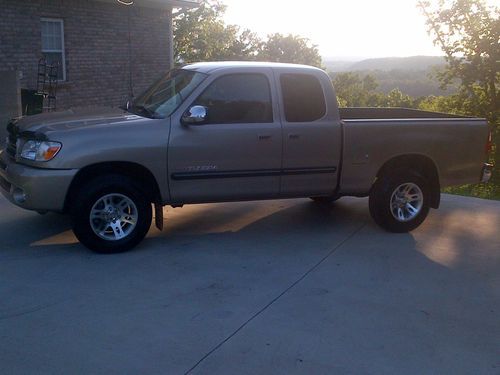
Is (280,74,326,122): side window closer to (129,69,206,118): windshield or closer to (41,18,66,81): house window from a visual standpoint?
(129,69,206,118): windshield

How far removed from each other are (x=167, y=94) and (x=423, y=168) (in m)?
3.13

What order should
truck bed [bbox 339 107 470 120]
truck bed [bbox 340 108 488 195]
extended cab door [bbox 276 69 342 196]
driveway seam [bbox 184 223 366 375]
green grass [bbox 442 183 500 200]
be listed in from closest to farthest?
1. driveway seam [bbox 184 223 366 375]
2. extended cab door [bbox 276 69 342 196]
3. truck bed [bbox 340 108 488 195]
4. truck bed [bbox 339 107 470 120]
5. green grass [bbox 442 183 500 200]

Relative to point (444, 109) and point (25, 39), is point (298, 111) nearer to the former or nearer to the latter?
point (444, 109)

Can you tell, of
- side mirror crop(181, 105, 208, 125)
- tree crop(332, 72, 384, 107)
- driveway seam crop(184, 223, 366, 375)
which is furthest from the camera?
tree crop(332, 72, 384, 107)

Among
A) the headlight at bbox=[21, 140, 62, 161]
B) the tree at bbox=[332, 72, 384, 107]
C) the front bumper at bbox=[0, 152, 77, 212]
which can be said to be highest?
→ the tree at bbox=[332, 72, 384, 107]

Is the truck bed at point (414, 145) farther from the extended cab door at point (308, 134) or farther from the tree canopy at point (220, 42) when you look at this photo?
the tree canopy at point (220, 42)

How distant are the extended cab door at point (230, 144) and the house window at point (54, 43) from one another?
33.0 feet

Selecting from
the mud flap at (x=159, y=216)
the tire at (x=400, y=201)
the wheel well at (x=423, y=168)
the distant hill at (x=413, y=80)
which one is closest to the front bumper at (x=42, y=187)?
the mud flap at (x=159, y=216)

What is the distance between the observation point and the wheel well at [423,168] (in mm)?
7789

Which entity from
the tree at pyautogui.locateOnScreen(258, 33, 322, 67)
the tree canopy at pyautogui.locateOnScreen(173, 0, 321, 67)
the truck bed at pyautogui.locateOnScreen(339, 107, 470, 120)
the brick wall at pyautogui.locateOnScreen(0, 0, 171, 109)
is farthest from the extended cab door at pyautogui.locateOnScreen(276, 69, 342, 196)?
the tree at pyautogui.locateOnScreen(258, 33, 322, 67)

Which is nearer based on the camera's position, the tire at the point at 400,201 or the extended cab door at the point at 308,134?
the extended cab door at the point at 308,134

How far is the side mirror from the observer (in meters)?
6.69

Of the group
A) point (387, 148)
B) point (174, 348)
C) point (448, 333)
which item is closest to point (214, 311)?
point (174, 348)

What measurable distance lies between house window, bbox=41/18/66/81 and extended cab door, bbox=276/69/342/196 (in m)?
10.1
